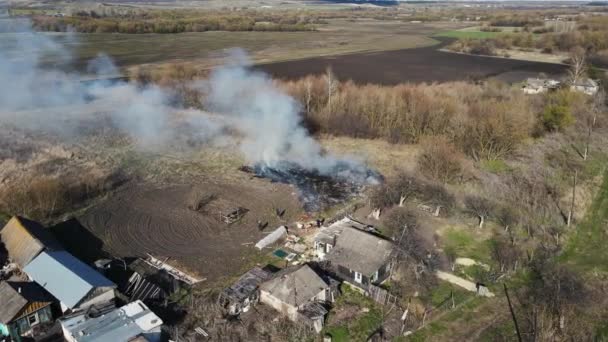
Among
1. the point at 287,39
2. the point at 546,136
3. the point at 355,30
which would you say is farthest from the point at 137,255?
the point at 355,30

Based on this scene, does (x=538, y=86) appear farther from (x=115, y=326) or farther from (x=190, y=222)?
(x=115, y=326)

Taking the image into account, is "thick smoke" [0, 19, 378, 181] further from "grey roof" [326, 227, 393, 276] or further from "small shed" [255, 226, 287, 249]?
"grey roof" [326, 227, 393, 276]

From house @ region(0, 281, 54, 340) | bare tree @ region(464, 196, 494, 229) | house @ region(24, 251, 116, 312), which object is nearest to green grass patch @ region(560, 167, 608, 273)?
bare tree @ region(464, 196, 494, 229)

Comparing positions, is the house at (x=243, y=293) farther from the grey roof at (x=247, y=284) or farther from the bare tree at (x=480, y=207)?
the bare tree at (x=480, y=207)

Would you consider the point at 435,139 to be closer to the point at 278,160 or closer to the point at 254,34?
the point at 278,160

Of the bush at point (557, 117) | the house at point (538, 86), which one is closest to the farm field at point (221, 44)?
the house at point (538, 86)

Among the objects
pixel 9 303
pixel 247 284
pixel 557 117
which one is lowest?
pixel 247 284

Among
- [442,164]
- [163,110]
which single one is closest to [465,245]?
[442,164]
